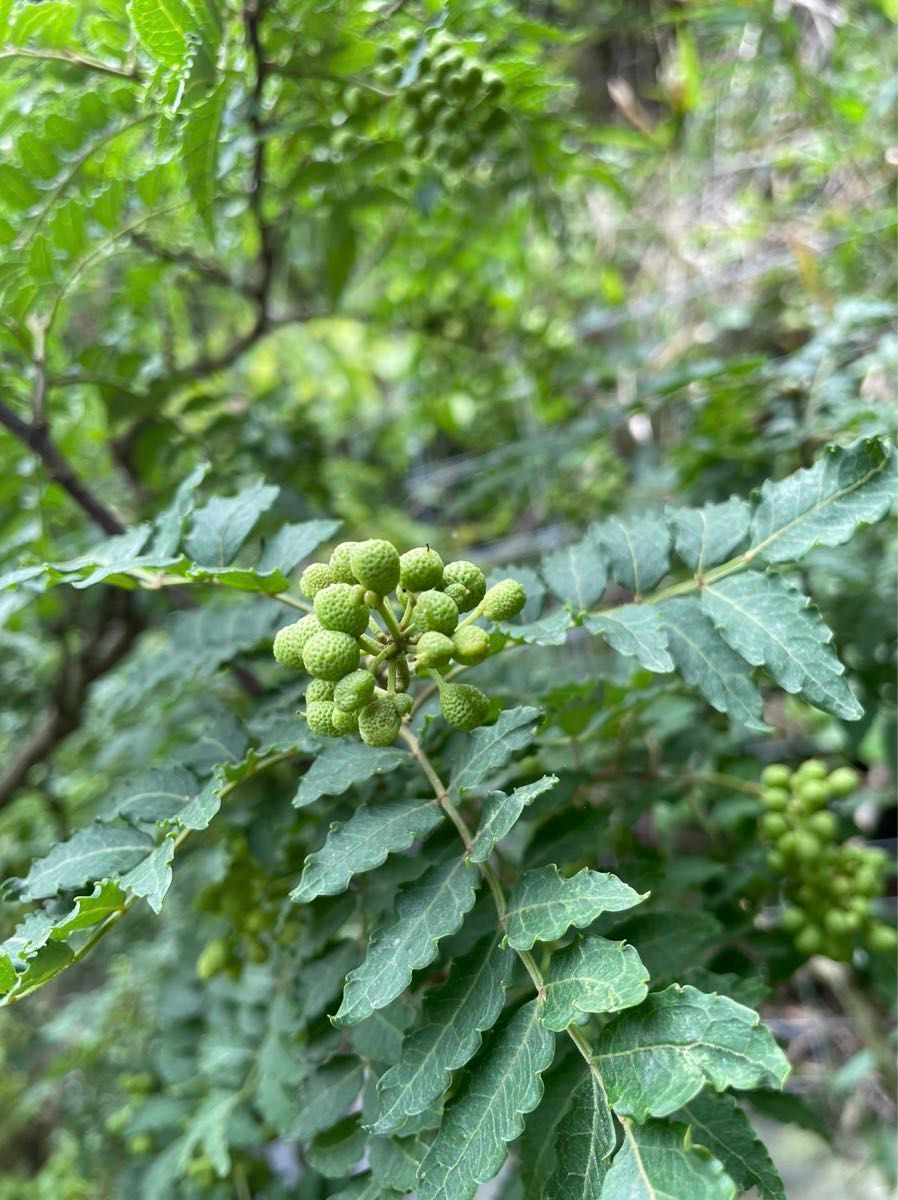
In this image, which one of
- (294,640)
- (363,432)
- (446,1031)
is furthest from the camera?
(363,432)

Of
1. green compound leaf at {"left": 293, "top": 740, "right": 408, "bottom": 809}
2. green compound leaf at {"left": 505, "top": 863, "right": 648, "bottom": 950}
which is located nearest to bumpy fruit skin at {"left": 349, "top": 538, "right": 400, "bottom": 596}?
green compound leaf at {"left": 293, "top": 740, "right": 408, "bottom": 809}

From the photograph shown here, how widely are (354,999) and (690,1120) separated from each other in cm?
25

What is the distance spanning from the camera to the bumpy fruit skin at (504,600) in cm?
69

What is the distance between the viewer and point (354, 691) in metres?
0.62

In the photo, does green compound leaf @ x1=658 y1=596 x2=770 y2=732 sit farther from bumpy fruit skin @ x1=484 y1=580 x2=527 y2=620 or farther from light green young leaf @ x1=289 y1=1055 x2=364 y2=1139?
light green young leaf @ x1=289 y1=1055 x2=364 y2=1139

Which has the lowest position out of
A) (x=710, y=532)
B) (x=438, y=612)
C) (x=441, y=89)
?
(x=710, y=532)

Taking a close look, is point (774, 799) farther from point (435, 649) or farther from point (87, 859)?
point (87, 859)

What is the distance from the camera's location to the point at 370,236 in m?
1.89

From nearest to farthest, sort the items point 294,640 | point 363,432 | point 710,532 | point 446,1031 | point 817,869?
point 446,1031, point 294,640, point 710,532, point 817,869, point 363,432

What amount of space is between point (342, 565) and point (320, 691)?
103 millimetres

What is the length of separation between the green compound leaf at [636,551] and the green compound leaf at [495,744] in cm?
25

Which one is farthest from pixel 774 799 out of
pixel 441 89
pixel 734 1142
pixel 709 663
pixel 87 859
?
pixel 441 89

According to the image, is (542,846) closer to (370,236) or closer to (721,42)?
(370,236)

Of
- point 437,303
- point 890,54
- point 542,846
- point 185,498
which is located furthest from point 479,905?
point 890,54
